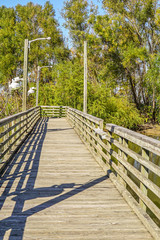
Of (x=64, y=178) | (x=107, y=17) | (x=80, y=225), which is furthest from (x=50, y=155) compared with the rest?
(x=107, y=17)

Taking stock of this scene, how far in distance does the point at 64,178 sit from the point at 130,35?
98.2 feet

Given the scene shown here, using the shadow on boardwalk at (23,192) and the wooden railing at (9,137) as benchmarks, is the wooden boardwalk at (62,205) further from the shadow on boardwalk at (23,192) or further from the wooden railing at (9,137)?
the wooden railing at (9,137)

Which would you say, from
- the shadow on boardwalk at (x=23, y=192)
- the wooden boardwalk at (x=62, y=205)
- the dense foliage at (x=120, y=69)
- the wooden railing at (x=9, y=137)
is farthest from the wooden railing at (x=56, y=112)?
the wooden boardwalk at (x=62, y=205)

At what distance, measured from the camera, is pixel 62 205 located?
453cm

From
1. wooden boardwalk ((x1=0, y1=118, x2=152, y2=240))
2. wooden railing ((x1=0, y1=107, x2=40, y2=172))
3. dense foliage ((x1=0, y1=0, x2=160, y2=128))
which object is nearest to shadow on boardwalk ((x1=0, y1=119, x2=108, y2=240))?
wooden boardwalk ((x1=0, y1=118, x2=152, y2=240))

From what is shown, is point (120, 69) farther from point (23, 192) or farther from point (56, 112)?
point (23, 192)

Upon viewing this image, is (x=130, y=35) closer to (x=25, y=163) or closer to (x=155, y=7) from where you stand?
(x=155, y=7)

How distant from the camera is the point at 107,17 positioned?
3216 cm

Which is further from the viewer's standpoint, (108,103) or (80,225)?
(108,103)

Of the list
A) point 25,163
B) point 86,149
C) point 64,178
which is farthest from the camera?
point 86,149

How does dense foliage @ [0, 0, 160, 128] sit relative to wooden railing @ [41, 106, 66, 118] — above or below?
above

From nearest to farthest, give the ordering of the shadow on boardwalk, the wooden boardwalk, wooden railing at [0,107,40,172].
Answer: the wooden boardwalk
the shadow on boardwalk
wooden railing at [0,107,40,172]

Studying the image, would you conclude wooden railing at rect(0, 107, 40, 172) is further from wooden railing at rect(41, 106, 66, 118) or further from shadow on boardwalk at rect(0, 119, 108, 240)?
wooden railing at rect(41, 106, 66, 118)

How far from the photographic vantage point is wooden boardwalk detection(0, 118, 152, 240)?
3645mm
